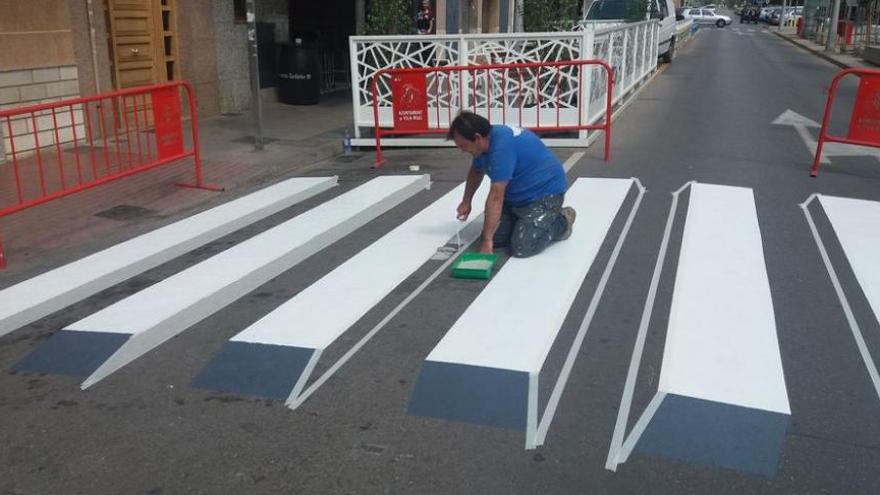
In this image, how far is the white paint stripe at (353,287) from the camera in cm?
497

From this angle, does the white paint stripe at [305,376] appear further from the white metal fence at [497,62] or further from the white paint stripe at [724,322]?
the white metal fence at [497,62]

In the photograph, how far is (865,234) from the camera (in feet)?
22.9

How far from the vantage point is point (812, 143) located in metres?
11.5

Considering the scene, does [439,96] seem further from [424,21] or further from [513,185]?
[424,21]

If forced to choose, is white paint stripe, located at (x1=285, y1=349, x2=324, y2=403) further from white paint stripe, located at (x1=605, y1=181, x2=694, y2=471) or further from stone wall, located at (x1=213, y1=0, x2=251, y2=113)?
stone wall, located at (x1=213, y1=0, x2=251, y2=113)

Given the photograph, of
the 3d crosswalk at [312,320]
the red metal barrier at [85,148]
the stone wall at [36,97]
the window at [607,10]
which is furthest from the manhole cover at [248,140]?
the window at [607,10]

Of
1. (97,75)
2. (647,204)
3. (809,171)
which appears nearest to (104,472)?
(647,204)

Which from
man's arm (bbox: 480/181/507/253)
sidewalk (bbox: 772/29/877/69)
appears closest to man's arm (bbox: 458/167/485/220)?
man's arm (bbox: 480/181/507/253)

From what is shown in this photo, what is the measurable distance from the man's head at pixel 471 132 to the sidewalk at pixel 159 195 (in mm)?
3480

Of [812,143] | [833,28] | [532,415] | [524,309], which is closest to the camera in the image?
[532,415]

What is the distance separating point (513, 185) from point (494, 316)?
4.83 ft

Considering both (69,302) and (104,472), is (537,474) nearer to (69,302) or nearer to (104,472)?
(104,472)

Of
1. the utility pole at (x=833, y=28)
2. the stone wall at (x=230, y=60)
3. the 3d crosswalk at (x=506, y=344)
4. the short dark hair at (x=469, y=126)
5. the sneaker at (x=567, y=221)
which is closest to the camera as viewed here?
the 3d crosswalk at (x=506, y=344)

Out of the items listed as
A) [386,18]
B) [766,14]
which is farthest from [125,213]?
[766,14]
